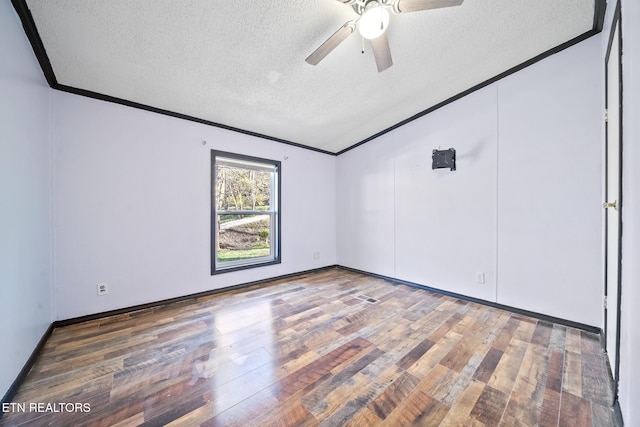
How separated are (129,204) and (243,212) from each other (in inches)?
52.2

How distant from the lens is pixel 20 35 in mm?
1592

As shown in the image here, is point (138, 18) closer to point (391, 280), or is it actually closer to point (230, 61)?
point (230, 61)

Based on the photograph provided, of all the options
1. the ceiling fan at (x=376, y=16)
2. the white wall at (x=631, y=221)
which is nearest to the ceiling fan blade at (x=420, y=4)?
the ceiling fan at (x=376, y=16)

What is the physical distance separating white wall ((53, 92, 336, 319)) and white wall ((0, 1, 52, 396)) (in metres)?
0.20

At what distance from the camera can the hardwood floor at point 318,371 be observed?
1282mm

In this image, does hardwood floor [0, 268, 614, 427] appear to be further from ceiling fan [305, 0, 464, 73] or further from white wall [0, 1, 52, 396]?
ceiling fan [305, 0, 464, 73]

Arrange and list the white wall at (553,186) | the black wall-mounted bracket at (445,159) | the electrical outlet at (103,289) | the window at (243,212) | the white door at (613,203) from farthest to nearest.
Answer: the window at (243,212) → the black wall-mounted bracket at (445,159) → the electrical outlet at (103,289) → the white wall at (553,186) → the white door at (613,203)

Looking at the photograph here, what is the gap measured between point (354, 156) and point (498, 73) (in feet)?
7.46

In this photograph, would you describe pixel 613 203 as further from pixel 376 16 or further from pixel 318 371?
pixel 318 371

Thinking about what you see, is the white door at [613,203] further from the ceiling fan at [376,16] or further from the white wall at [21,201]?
the white wall at [21,201]

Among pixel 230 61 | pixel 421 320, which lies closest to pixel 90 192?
pixel 230 61

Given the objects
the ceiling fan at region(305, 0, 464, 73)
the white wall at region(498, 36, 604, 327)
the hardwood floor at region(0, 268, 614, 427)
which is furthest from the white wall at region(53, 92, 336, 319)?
the white wall at region(498, 36, 604, 327)

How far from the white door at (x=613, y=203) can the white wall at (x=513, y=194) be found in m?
0.34

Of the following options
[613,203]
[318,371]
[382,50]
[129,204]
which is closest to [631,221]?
[613,203]
